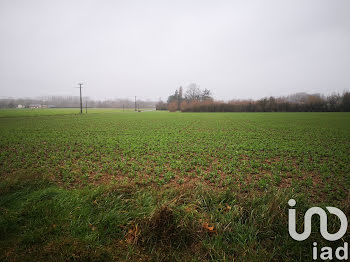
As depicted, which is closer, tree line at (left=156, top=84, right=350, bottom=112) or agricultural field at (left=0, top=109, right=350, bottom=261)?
agricultural field at (left=0, top=109, right=350, bottom=261)

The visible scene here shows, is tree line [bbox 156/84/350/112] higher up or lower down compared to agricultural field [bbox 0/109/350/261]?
higher up

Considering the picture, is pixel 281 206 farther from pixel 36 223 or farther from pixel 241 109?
pixel 241 109

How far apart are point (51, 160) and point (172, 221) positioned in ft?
28.1

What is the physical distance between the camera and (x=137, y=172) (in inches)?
283

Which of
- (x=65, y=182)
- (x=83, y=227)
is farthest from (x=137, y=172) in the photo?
(x=83, y=227)

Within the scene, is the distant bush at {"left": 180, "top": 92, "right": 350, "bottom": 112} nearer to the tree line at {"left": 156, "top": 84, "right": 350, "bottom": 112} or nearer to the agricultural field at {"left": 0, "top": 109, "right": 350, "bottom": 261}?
the tree line at {"left": 156, "top": 84, "right": 350, "bottom": 112}

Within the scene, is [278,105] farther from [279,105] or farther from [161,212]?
[161,212]
